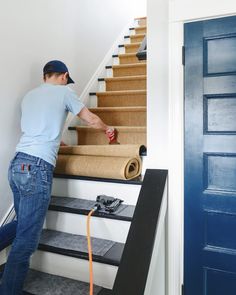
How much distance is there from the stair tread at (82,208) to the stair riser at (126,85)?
1432 mm

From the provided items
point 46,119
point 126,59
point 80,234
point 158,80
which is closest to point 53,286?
point 80,234

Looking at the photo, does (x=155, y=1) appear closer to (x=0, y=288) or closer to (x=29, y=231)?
(x=29, y=231)

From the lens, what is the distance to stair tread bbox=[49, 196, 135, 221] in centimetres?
185

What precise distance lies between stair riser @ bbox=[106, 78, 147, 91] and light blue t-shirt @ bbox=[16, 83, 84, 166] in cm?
130

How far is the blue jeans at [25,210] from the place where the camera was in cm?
165

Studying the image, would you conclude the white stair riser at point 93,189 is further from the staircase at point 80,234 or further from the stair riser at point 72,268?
the stair riser at point 72,268

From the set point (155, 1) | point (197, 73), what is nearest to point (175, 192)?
point (197, 73)

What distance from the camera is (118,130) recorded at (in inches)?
100.0

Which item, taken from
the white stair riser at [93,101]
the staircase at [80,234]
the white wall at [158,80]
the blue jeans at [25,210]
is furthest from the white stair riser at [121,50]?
the blue jeans at [25,210]

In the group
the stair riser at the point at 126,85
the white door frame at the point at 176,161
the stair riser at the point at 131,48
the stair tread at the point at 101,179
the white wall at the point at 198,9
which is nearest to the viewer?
the white wall at the point at 198,9

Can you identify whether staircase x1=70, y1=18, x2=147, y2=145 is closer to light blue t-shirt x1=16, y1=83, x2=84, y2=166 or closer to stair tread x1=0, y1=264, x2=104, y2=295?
light blue t-shirt x1=16, y1=83, x2=84, y2=166

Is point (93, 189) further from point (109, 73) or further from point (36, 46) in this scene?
point (109, 73)

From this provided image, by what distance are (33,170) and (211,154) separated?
102 centimetres

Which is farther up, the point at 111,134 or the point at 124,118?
the point at 124,118
